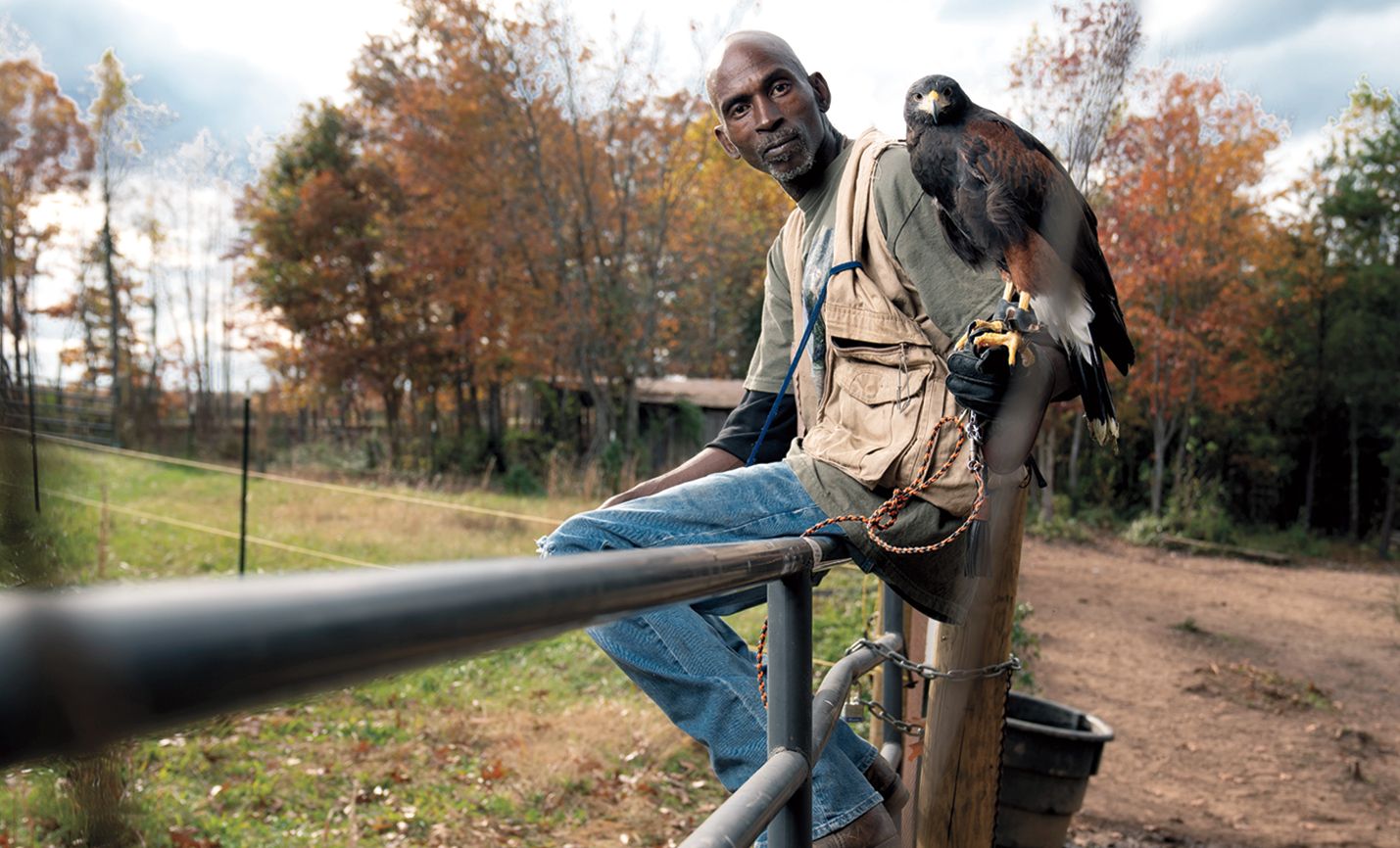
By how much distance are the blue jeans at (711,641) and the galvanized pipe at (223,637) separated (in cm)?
104

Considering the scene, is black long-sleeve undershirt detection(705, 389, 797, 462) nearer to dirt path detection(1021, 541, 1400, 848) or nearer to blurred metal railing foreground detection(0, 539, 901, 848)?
blurred metal railing foreground detection(0, 539, 901, 848)

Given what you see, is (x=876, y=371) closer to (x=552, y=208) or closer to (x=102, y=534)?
(x=102, y=534)

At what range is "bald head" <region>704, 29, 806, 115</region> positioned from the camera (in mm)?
1871

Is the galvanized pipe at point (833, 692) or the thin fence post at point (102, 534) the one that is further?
the thin fence post at point (102, 534)

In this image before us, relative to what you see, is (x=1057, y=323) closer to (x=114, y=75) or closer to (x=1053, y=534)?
(x=114, y=75)

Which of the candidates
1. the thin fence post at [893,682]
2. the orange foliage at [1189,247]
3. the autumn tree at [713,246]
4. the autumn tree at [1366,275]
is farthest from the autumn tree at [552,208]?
the thin fence post at [893,682]

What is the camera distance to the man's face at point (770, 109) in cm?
187

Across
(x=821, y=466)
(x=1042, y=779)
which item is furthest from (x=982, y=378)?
(x=1042, y=779)

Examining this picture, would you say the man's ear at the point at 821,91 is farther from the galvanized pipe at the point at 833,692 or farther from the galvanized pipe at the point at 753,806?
the galvanized pipe at the point at 753,806

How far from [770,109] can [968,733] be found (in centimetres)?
159

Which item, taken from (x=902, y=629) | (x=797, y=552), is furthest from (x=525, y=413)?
(x=797, y=552)

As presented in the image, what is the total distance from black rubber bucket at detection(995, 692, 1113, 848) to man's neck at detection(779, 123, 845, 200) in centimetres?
255

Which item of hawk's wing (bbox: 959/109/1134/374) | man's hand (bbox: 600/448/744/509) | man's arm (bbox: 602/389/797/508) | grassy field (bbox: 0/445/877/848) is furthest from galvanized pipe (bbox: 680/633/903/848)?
grassy field (bbox: 0/445/877/848)

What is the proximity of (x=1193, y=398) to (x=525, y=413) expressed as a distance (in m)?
12.9
